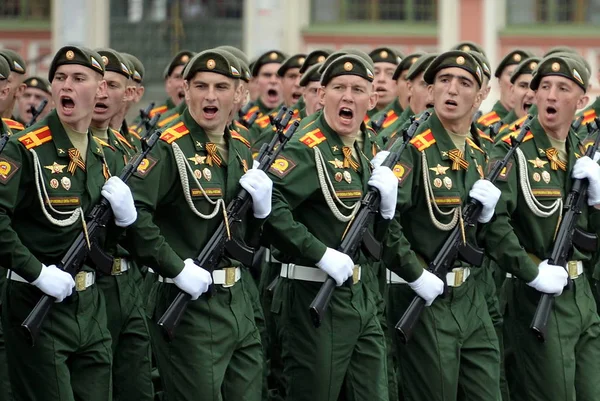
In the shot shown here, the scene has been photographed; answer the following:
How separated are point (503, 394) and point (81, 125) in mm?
3568

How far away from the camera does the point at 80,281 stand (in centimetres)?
743

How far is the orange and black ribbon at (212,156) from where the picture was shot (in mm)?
7723

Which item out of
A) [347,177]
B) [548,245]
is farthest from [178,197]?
[548,245]

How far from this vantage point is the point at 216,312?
297 inches

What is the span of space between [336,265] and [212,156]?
858mm

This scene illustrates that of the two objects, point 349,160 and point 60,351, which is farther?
point 349,160

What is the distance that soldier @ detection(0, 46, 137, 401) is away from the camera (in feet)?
23.4

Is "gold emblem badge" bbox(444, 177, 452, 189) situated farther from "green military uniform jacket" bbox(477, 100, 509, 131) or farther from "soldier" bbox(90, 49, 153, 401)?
"green military uniform jacket" bbox(477, 100, 509, 131)

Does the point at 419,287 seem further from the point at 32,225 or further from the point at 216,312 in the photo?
the point at 32,225

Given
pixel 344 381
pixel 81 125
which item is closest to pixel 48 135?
pixel 81 125

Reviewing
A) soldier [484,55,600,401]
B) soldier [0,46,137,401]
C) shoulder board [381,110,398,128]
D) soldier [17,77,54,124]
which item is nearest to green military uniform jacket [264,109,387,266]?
soldier [0,46,137,401]

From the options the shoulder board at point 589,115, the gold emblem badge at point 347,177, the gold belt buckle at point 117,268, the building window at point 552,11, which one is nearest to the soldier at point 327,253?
the gold emblem badge at point 347,177

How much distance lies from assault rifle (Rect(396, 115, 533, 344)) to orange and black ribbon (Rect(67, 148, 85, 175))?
1.90 meters

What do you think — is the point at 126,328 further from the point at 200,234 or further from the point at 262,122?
the point at 262,122
